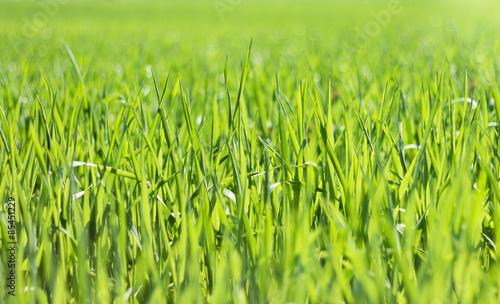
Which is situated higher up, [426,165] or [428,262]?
[426,165]

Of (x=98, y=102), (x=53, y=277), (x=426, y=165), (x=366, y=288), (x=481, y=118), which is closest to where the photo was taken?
(x=366, y=288)

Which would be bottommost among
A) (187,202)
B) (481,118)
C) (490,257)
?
(490,257)

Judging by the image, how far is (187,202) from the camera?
77cm

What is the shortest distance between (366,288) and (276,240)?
266 millimetres

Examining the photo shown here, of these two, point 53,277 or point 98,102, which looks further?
point 98,102

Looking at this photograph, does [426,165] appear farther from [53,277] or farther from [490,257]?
[53,277]

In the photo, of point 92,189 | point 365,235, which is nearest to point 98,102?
point 92,189

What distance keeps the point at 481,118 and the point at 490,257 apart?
0.43 m

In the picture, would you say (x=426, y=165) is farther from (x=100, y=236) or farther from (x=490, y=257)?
(x=100, y=236)

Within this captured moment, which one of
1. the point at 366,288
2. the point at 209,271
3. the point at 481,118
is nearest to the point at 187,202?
the point at 209,271

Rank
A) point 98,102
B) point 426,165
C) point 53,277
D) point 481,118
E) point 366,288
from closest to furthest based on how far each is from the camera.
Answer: point 366,288 < point 53,277 < point 426,165 < point 481,118 < point 98,102

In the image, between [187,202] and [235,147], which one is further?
[235,147]

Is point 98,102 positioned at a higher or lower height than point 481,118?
higher

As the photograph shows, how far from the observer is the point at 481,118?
3.60 ft
